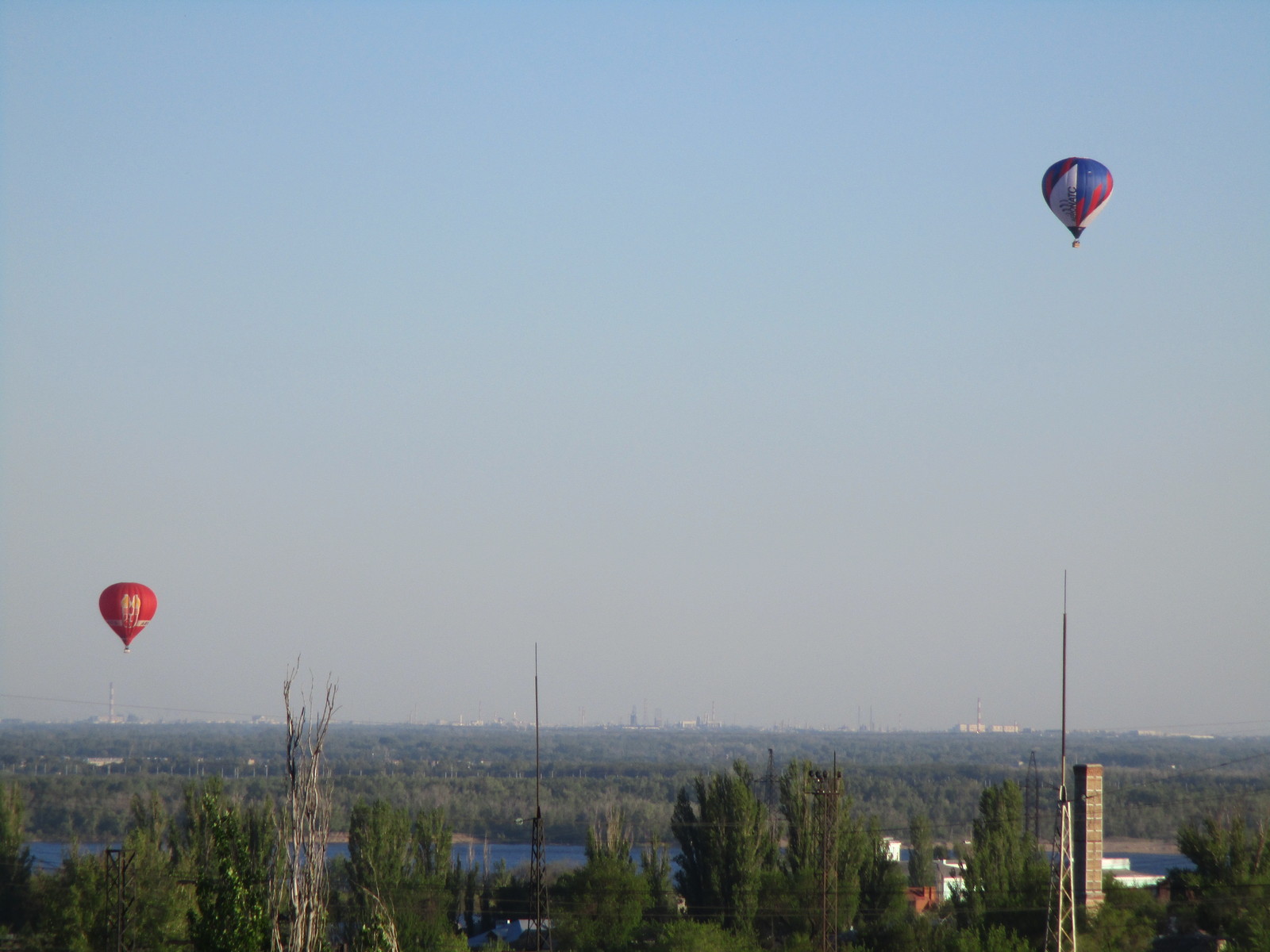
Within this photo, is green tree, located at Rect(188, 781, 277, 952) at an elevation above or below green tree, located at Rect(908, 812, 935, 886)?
above

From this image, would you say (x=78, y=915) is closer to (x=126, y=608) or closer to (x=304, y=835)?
(x=126, y=608)

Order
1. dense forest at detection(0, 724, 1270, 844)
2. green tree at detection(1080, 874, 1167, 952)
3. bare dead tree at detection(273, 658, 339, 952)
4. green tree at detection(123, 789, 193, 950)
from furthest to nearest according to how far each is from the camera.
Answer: dense forest at detection(0, 724, 1270, 844), green tree at detection(123, 789, 193, 950), green tree at detection(1080, 874, 1167, 952), bare dead tree at detection(273, 658, 339, 952)

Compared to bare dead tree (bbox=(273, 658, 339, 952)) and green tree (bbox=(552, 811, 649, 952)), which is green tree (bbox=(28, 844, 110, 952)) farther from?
bare dead tree (bbox=(273, 658, 339, 952))

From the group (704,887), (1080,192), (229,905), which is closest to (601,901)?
(704,887)

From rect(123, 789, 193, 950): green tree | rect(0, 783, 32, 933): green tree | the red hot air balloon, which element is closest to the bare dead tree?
rect(123, 789, 193, 950): green tree

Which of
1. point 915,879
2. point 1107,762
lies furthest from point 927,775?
point 915,879

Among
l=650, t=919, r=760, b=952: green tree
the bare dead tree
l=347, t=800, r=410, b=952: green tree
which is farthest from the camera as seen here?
l=347, t=800, r=410, b=952: green tree
